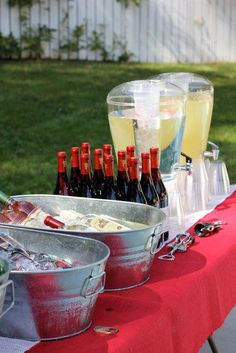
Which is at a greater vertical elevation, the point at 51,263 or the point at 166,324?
the point at 51,263

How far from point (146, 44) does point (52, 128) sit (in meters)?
4.68

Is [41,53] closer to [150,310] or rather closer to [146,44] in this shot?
[146,44]

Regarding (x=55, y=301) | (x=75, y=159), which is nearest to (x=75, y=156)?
(x=75, y=159)

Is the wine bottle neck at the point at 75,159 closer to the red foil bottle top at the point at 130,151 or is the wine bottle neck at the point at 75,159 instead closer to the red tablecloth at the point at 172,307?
the red foil bottle top at the point at 130,151

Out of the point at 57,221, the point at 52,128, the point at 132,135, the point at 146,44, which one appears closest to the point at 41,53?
the point at 146,44

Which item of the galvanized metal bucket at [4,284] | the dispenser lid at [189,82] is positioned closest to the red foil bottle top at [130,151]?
the dispenser lid at [189,82]

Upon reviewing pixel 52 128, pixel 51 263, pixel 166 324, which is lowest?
pixel 52 128

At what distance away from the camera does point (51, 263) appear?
1623 millimetres

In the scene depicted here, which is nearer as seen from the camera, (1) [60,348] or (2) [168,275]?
(1) [60,348]

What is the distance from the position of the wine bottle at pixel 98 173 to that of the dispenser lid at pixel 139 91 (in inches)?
15.4

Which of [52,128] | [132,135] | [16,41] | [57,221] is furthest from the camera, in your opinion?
[16,41]

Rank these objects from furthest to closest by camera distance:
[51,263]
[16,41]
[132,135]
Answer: [16,41] < [132,135] < [51,263]

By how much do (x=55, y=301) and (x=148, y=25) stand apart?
10.4m

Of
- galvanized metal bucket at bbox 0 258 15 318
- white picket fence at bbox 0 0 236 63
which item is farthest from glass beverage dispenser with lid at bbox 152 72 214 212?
white picket fence at bbox 0 0 236 63
